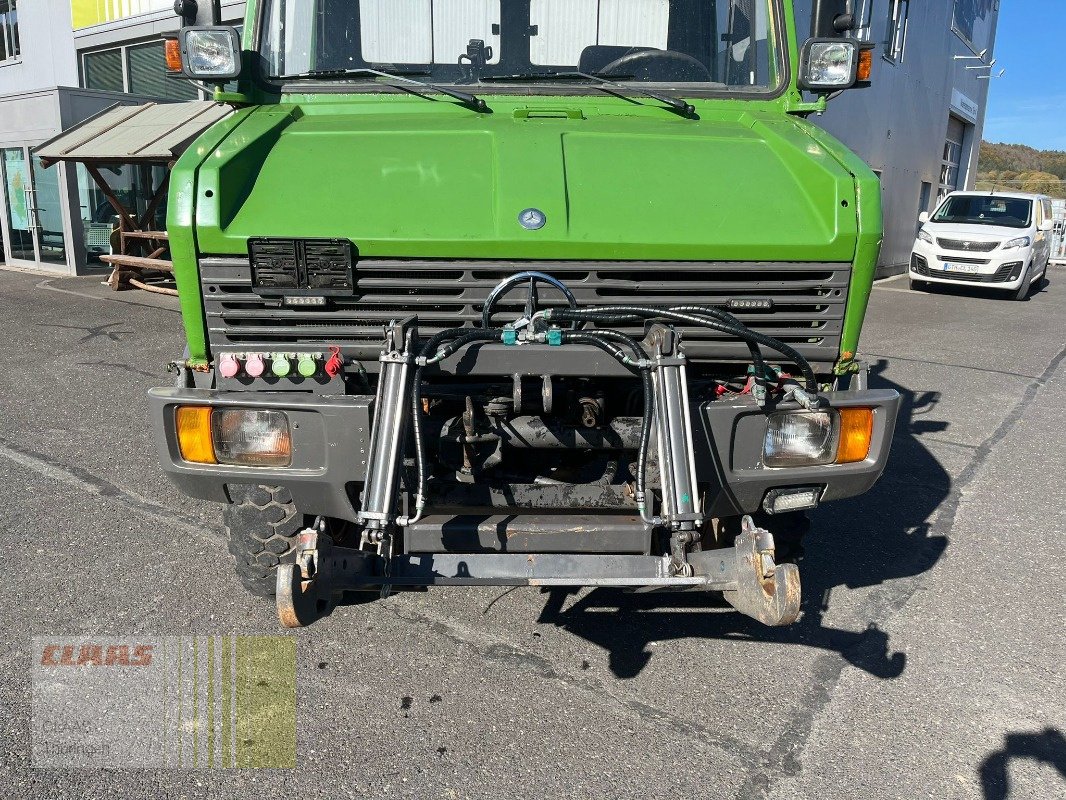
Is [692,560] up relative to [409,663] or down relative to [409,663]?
up

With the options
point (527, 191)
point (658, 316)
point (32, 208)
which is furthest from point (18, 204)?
point (658, 316)

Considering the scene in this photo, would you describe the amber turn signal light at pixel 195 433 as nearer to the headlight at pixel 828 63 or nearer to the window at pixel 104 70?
the headlight at pixel 828 63

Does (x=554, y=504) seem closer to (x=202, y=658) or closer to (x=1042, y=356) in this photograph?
(x=202, y=658)

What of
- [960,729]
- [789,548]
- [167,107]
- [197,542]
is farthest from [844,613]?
[167,107]

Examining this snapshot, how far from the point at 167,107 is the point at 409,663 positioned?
12063 mm

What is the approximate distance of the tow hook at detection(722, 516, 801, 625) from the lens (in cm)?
244

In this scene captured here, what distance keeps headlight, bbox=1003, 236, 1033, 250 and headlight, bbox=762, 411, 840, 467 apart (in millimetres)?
14022

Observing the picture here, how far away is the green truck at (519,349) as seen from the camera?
262 centimetres

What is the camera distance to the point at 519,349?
106 inches

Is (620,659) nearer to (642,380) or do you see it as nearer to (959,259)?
(642,380)

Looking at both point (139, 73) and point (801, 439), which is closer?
point (801, 439)

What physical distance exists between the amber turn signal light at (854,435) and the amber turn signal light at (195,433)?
2.14 m

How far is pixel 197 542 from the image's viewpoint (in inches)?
158

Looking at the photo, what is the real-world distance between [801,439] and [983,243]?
14.0 m
